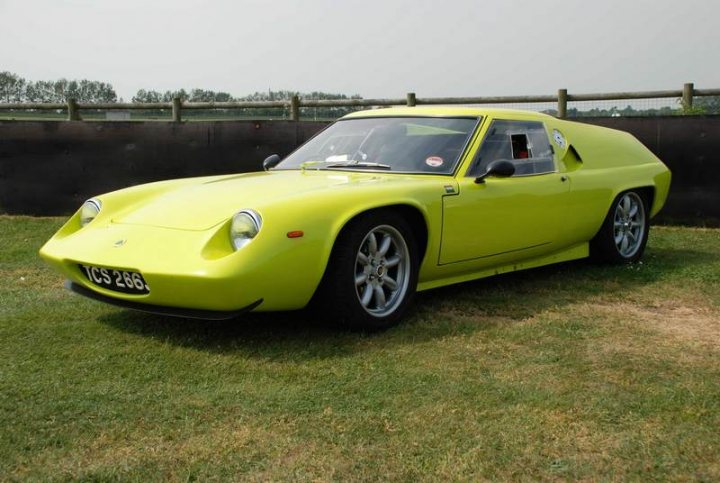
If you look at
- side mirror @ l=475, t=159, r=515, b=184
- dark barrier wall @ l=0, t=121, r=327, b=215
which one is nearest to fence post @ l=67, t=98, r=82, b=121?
dark barrier wall @ l=0, t=121, r=327, b=215

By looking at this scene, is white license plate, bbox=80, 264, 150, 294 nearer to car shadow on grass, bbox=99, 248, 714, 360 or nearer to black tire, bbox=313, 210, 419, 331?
car shadow on grass, bbox=99, 248, 714, 360

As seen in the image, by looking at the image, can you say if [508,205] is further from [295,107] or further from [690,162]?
[295,107]

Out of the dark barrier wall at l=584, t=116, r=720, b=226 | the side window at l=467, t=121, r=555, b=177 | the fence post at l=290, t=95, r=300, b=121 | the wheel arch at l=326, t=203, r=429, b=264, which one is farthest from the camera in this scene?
the fence post at l=290, t=95, r=300, b=121

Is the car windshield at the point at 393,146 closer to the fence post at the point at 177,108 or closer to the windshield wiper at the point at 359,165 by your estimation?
the windshield wiper at the point at 359,165

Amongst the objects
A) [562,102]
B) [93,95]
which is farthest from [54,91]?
[562,102]

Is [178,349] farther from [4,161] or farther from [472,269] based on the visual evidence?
[4,161]

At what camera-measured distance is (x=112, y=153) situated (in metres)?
8.95

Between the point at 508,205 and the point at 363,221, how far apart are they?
4.17ft

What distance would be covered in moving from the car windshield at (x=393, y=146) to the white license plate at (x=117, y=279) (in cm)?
165

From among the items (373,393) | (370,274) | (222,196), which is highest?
(222,196)

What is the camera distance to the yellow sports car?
12.5 ft

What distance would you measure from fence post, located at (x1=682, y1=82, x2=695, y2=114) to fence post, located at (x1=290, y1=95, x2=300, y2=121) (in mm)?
5172

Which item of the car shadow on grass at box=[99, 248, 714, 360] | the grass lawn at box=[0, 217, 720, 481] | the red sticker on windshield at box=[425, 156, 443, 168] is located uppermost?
the red sticker on windshield at box=[425, 156, 443, 168]

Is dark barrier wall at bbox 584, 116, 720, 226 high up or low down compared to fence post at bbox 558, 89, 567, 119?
down
